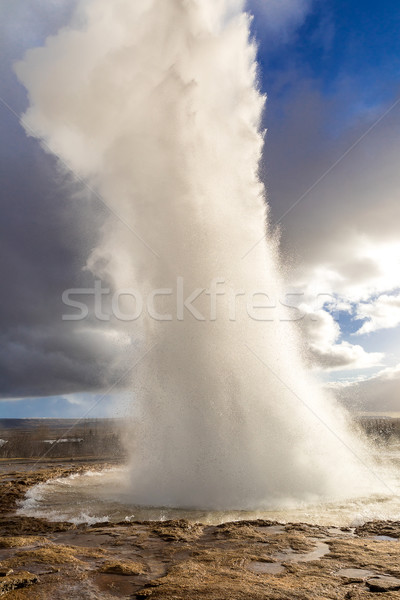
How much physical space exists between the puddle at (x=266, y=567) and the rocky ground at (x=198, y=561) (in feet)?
0.05

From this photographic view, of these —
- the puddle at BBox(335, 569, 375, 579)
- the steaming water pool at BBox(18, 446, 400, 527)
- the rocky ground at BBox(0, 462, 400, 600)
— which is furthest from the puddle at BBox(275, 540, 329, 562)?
the steaming water pool at BBox(18, 446, 400, 527)

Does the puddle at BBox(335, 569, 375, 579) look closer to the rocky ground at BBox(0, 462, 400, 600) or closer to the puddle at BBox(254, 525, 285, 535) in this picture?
the rocky ground at BBox(0, 462, 400, 600)

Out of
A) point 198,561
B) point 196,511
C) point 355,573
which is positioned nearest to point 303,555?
point 355,573

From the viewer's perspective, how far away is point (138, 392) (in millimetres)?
15055

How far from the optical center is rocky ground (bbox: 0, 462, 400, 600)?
508 centimetres

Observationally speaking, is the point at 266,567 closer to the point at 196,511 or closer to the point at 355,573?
the point at 355,573

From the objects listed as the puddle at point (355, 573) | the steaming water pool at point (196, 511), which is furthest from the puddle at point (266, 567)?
the steaming water pool at point (196, 511)

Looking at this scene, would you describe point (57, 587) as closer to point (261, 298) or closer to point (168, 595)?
point (168, 595)

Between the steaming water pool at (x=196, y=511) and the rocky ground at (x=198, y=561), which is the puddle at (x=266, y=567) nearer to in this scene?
the rocky ground at (x=198, y=561)

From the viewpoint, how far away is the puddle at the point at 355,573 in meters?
5.58

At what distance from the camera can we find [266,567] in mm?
6105

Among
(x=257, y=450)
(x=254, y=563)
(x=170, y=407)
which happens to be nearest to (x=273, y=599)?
(x=254, y=563)

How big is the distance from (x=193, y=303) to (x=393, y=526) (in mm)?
9263

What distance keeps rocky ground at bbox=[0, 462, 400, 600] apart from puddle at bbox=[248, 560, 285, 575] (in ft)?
0.05
